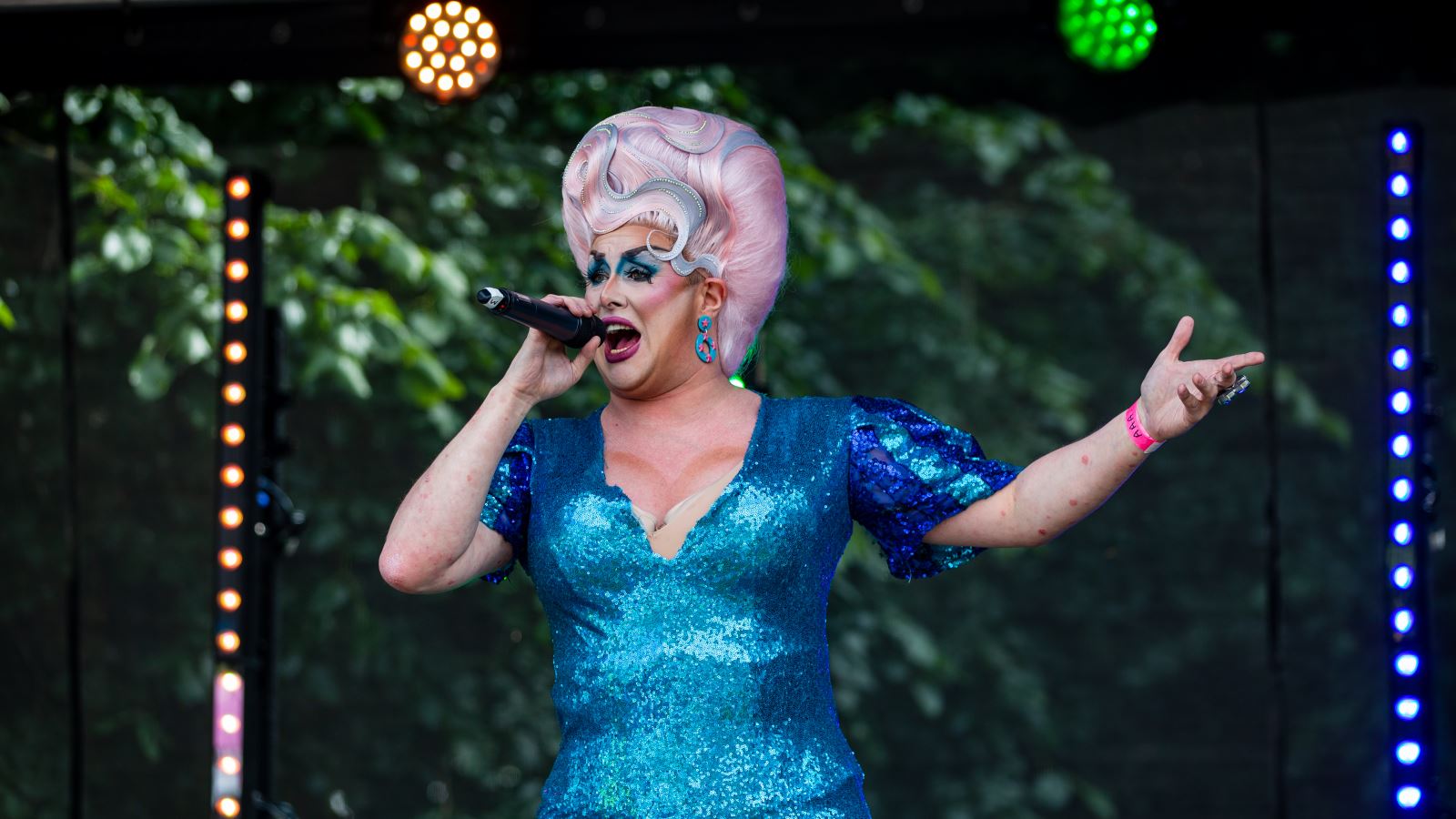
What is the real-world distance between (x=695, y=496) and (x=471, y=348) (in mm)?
2302

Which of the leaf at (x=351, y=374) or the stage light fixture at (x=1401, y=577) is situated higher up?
the leaf at (x=351, y=374)

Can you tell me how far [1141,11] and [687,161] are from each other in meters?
1.42

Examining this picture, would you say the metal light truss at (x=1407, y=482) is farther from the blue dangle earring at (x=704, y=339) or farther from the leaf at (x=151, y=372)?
the leaf at (x=151, y=372)

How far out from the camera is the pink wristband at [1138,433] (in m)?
1.62

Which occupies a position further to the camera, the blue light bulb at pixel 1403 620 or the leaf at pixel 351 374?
the leaf at pixel 351 374

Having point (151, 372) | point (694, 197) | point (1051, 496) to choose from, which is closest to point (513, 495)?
point (694, 197)

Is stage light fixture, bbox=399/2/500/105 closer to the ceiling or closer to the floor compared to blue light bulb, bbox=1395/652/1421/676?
closer to the ceiling

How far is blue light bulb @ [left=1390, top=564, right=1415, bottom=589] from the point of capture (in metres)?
2.73

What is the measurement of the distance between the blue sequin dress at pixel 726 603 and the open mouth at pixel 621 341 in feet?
0.35

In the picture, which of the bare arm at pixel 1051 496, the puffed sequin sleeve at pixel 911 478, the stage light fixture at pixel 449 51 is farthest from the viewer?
the stage light fixture at pixel 449 51

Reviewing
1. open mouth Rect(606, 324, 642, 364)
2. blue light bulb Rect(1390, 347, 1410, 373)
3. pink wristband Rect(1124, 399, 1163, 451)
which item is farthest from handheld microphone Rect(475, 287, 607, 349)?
blue light bulb Rect(1390, 347, 1410, 373)

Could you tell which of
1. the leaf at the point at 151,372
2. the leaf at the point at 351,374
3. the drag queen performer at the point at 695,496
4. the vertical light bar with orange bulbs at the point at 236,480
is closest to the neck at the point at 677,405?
the drag queen performer at the point at 695,496

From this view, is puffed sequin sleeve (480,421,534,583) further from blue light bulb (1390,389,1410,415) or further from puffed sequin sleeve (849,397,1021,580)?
blue light bulb (1390,389,1410,415)

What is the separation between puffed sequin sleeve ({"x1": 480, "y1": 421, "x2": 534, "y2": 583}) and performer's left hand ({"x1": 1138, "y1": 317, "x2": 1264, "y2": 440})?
62 centimetres
